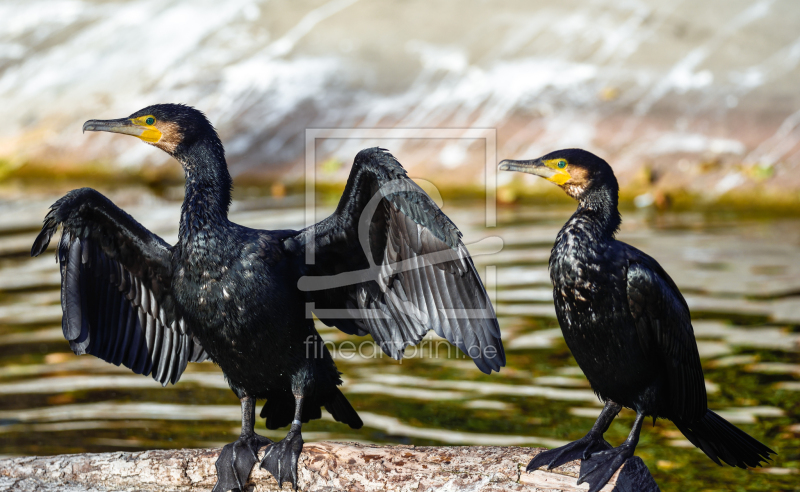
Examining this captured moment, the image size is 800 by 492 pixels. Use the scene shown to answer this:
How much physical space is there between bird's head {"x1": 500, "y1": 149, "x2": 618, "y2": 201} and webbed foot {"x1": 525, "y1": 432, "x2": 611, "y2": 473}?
3.57 ft

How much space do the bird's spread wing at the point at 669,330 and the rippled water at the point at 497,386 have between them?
103cm

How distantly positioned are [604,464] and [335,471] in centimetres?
116

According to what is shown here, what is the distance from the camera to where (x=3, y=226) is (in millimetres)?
10164

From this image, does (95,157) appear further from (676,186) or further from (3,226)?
(676,186)

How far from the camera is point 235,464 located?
387cm

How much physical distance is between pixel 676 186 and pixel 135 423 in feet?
22.8

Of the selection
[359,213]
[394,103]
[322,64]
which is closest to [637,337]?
[359,213]

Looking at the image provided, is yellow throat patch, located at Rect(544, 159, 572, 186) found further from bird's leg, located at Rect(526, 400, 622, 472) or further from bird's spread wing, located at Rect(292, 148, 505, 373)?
bird's leg, located at Rect(526, 400, 622, 472)

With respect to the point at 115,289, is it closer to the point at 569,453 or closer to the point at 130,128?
the point at 130,128

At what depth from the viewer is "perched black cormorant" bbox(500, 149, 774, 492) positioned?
359cm

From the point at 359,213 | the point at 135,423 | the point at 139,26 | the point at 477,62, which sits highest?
the point at 139,26

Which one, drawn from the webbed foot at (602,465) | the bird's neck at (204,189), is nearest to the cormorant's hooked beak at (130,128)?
the bird's neck at (204,189)

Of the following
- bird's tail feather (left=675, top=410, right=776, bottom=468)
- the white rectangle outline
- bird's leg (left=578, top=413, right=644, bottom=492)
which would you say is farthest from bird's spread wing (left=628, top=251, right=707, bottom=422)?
the white rectangle outline

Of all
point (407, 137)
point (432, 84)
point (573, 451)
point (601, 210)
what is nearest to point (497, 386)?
point (573, 451)
